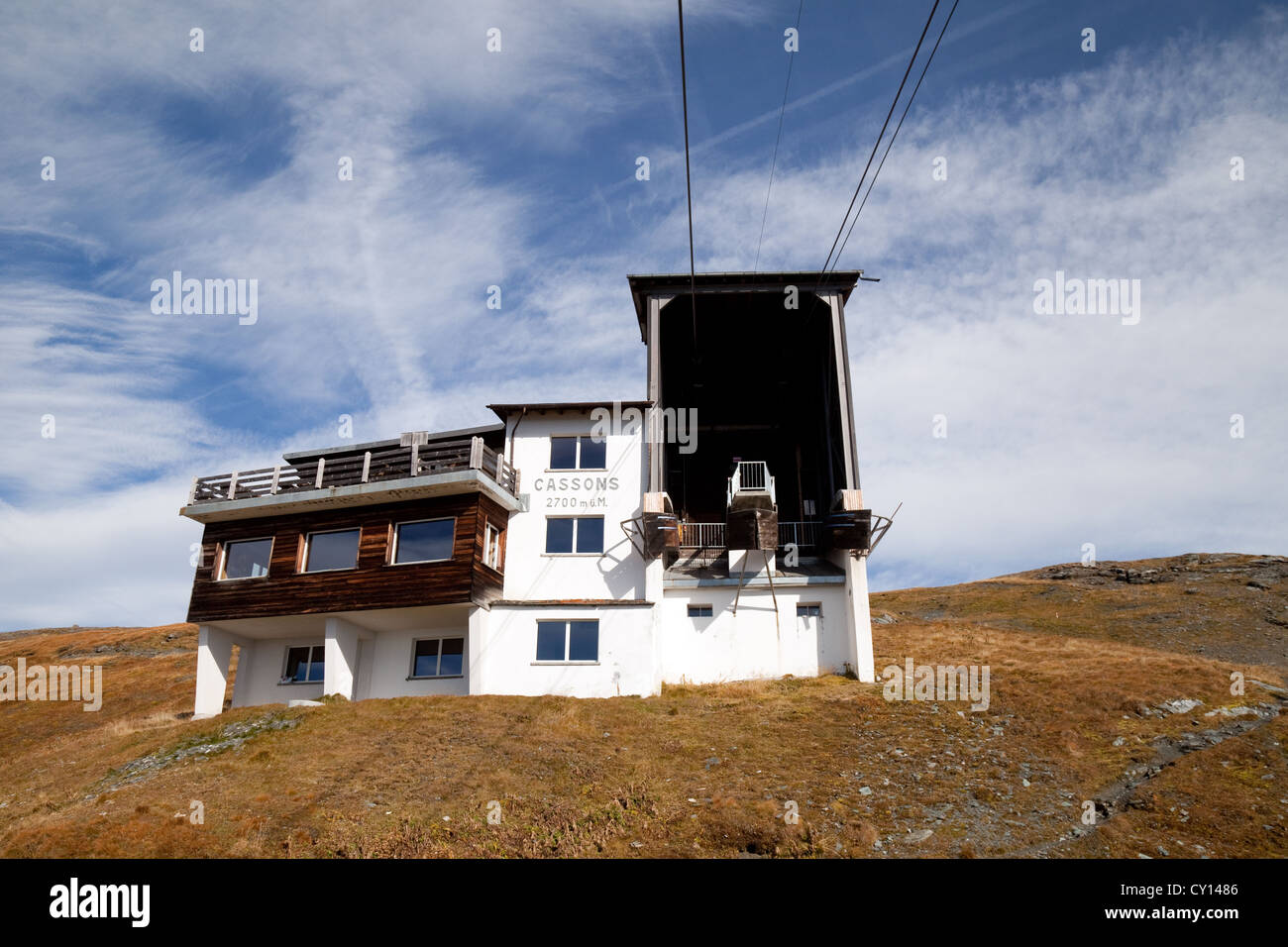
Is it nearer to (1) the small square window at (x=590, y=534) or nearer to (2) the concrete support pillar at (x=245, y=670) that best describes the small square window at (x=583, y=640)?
(1) the small square window at (x=590, y=534)

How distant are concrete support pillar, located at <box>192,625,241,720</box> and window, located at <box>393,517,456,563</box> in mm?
8168

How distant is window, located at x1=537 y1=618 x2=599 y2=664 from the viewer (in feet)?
97.6

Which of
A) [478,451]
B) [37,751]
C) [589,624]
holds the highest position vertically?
[478,451]

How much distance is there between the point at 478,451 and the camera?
98.6 feet

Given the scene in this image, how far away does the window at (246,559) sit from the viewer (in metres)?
31.8

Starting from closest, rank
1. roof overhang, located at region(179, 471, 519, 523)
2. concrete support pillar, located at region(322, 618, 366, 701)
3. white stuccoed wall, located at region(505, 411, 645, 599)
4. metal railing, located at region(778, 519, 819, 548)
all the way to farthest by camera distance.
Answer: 1. concrete support pillar, located at region(322, 618, 366, 701)
2. roof overhang, located at region(179, 471, 519, 523)
3. white stuccoed wall, located at region(505, 411, 645, 599)
4. metal railing, located at region(778, 519, 819, 548)

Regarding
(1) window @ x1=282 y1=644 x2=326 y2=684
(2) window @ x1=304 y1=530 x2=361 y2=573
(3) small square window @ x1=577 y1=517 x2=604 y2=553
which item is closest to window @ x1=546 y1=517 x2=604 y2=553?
(3) small square window @ x1=577 y1=517 x2=604 y2=553

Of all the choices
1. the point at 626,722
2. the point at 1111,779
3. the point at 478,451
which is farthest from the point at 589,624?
the point at 1111,779

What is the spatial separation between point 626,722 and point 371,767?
7.74 m

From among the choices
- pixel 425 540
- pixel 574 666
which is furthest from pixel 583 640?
pixel 425 540

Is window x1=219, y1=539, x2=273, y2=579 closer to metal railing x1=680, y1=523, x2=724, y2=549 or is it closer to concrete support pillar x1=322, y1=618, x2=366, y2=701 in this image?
concrete support pillar x1=322, y1=618, x2=366, y2=701

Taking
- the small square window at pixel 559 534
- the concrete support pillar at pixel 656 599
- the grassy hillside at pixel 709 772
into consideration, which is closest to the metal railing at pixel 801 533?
the grassy hillside at pixel 709 772

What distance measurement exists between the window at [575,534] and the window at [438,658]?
5.04 meters
